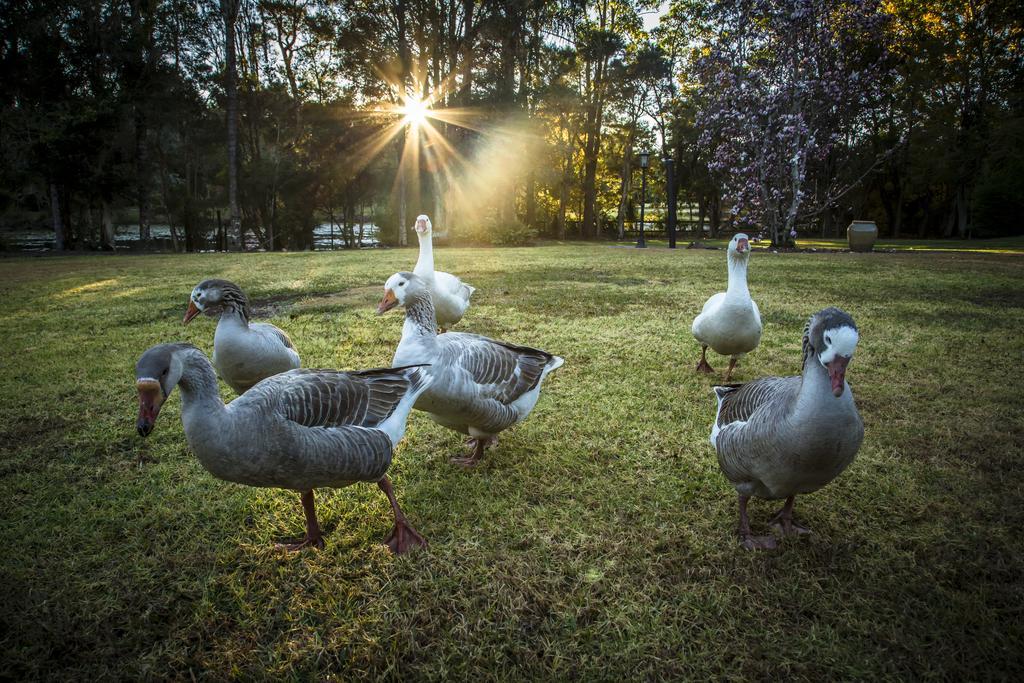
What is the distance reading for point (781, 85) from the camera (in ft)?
68.9

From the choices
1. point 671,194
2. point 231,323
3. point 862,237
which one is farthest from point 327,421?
point 862,237

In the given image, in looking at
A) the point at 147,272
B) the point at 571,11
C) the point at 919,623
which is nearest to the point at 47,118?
the point at 147,272

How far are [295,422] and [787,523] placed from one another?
302cm

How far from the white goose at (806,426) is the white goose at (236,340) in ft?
11.9

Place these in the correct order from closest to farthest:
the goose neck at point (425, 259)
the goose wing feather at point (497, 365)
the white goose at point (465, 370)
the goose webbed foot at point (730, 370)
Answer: the white goose at point (465, 370), the goose wing feather at point (497, 365), the goose webbed foot at point (730, 370), the goose neck at point (425, 259)

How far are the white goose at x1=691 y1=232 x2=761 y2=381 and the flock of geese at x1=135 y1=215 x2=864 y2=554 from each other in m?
2.00

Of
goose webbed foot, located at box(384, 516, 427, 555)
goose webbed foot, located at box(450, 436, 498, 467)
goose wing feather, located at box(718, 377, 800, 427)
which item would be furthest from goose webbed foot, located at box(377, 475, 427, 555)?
goose wing feather, located at box(718, 377, 800, 427)

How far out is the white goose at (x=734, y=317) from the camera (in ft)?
17.0

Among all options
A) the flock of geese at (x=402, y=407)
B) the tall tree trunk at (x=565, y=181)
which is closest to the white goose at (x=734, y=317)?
the flock of geese at (x=402, y=407)

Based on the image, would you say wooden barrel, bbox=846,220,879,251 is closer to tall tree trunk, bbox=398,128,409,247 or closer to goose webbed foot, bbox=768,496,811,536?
tall tree trunk, bbox=398,128,409,247

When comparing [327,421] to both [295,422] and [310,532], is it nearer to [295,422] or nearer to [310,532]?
[295,422]

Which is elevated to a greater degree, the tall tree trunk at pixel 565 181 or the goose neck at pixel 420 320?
the tall tree trunk at pixel 565 181

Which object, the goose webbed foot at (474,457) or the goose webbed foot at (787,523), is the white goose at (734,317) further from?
the goose webbed foot at (474,457)

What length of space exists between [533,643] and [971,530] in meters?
2.83
